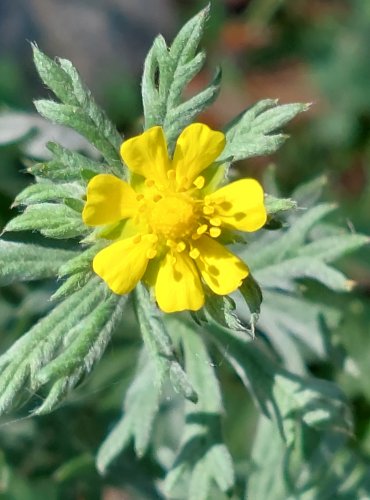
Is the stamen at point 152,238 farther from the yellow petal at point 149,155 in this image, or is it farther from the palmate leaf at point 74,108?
the palmate leaf at point 74,108

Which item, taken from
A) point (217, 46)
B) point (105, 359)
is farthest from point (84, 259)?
point (217, 46)

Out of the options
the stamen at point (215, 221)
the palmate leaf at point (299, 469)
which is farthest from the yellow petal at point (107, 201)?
the palmate leaf at point (299, 469)

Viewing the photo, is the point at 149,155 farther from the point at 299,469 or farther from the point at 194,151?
the point at 299,469

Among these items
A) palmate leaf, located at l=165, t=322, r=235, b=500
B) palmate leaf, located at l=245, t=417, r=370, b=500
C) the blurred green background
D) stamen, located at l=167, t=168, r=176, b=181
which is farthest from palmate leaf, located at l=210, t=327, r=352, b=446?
stamen, located at l=167, t=168, r=176, b=181

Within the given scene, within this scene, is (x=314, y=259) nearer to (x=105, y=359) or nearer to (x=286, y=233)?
(x=286, y=233)

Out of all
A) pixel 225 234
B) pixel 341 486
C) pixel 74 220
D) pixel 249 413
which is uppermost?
pixel 74 220

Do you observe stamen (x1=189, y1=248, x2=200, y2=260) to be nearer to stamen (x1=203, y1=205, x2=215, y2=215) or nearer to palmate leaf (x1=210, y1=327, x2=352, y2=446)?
stamen (x1=203, y1=205, x2=215, y2=215)

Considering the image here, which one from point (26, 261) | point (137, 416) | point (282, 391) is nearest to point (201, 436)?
point (137, 416)
